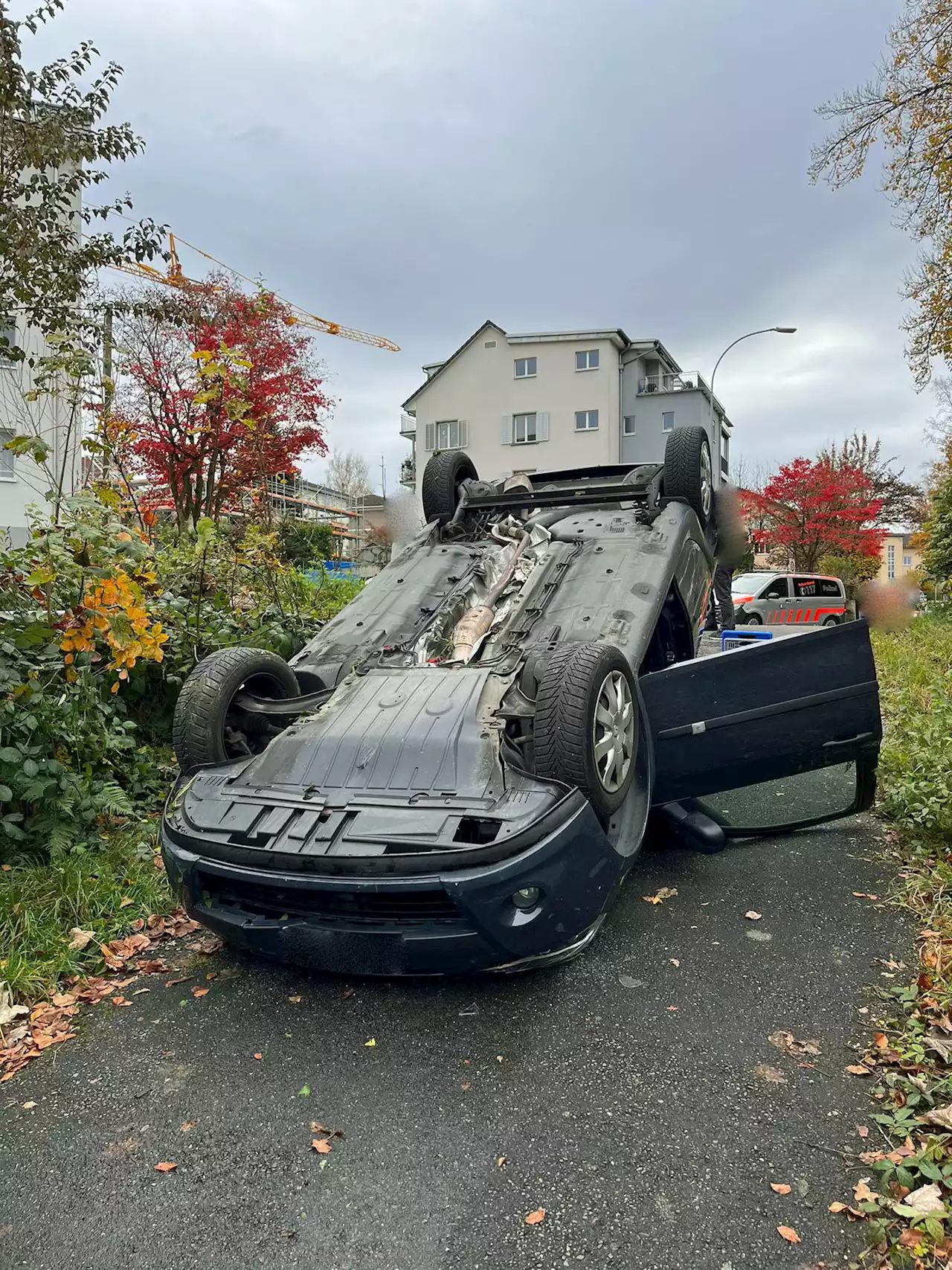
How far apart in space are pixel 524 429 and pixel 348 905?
30.6m

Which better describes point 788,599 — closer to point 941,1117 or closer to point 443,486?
point 443,486

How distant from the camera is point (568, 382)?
31281mm

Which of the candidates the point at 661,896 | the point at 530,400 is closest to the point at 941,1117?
the point at 661,896

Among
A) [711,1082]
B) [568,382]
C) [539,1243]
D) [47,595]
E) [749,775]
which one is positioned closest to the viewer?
[539,1243]

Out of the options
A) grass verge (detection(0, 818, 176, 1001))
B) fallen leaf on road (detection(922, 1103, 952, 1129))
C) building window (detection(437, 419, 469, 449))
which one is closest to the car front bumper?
grass verge (detection(0, 818, 176, 1001))

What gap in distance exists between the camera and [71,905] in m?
3.53

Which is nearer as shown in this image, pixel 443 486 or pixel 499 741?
pixel 499 741

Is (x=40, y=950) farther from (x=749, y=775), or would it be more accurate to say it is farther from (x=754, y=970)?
(x=749, y=775)

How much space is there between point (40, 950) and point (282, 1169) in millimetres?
1644

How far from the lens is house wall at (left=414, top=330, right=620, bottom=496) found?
102ft

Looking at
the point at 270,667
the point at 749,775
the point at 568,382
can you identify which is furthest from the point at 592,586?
the point at 568,382

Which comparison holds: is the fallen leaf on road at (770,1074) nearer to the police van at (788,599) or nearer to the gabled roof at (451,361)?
the police van at (788,599)

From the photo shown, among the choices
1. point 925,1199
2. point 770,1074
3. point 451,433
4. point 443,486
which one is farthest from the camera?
point 451,433

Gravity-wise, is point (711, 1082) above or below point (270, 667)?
below
